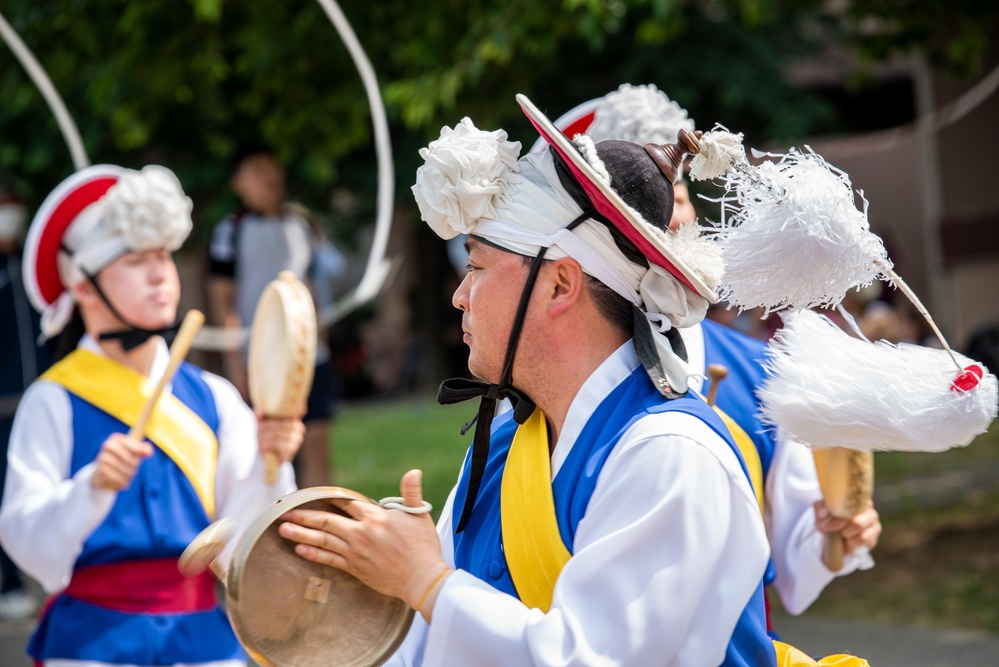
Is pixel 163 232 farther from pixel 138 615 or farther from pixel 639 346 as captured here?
pixel 639 346

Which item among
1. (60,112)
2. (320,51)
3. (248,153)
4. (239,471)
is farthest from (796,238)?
(248,153)

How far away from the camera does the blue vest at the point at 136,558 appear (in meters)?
3.38

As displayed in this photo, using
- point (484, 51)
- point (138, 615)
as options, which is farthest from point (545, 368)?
point (484, 51)

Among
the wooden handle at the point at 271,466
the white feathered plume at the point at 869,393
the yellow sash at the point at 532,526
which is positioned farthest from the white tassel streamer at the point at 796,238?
the wooden handle at the point at 271,466

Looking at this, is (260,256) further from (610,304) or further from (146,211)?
(610,304)

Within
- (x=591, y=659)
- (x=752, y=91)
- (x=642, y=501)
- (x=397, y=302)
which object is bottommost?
(x=397, y=302)

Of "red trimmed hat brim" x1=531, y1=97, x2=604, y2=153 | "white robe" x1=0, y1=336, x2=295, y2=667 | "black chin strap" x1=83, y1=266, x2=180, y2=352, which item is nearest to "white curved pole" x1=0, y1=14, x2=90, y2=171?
"black chin strap" x1=83, y1=266, x2=180, y2=352

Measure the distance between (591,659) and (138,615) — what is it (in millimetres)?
1916

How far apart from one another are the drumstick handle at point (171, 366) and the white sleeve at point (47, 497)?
160 millimetres

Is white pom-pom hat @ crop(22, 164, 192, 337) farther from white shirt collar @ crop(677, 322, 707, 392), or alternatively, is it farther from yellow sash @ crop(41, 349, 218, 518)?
white shirt collar @ crop(677, 322, 707, 392)

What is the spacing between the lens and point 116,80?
642cm

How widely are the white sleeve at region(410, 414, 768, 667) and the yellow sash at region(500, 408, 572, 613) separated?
81 millimetres

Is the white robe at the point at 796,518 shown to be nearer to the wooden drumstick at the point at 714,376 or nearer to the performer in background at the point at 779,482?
the performer in background at the point at 779,482

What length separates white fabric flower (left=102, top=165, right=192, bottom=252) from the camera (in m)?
3.64
